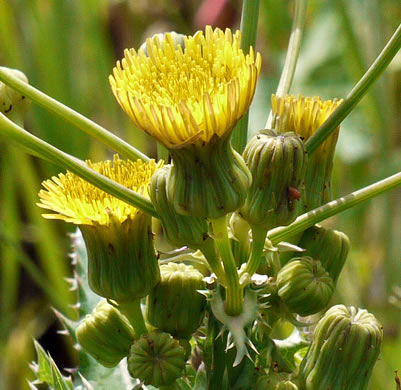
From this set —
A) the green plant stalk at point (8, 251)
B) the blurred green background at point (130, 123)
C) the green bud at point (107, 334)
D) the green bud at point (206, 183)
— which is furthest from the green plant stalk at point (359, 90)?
the green plant stalk at point (8, 251)

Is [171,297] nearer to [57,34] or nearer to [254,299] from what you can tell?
[254,299]

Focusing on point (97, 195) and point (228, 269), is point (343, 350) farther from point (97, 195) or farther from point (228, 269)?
point (97, 195)

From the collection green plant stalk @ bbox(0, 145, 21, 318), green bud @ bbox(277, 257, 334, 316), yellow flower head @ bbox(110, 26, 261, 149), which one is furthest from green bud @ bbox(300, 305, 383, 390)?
green plant stalk @ bbox(0, 145, 21, 318)

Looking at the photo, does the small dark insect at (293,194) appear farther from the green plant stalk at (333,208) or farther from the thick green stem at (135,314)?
the thick green stem at (135,314)

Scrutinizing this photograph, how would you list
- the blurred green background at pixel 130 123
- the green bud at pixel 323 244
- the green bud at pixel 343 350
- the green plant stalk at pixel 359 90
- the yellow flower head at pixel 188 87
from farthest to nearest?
1. the blurred green background at pixel 130 123
2. the green bud at pixel 323 244
3. the green bud at pixel 343 350
4. the green plant stalk at pixel 359 90
5. the yellow flower head at pixel 188 87

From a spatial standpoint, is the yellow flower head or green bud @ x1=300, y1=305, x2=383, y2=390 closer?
the yellow flower head

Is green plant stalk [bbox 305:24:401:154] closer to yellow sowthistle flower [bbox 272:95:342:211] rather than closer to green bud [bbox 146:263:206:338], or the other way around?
yellow sowthistle flower [bbox 272:95:342:211]

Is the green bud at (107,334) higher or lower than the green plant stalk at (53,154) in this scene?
lower
